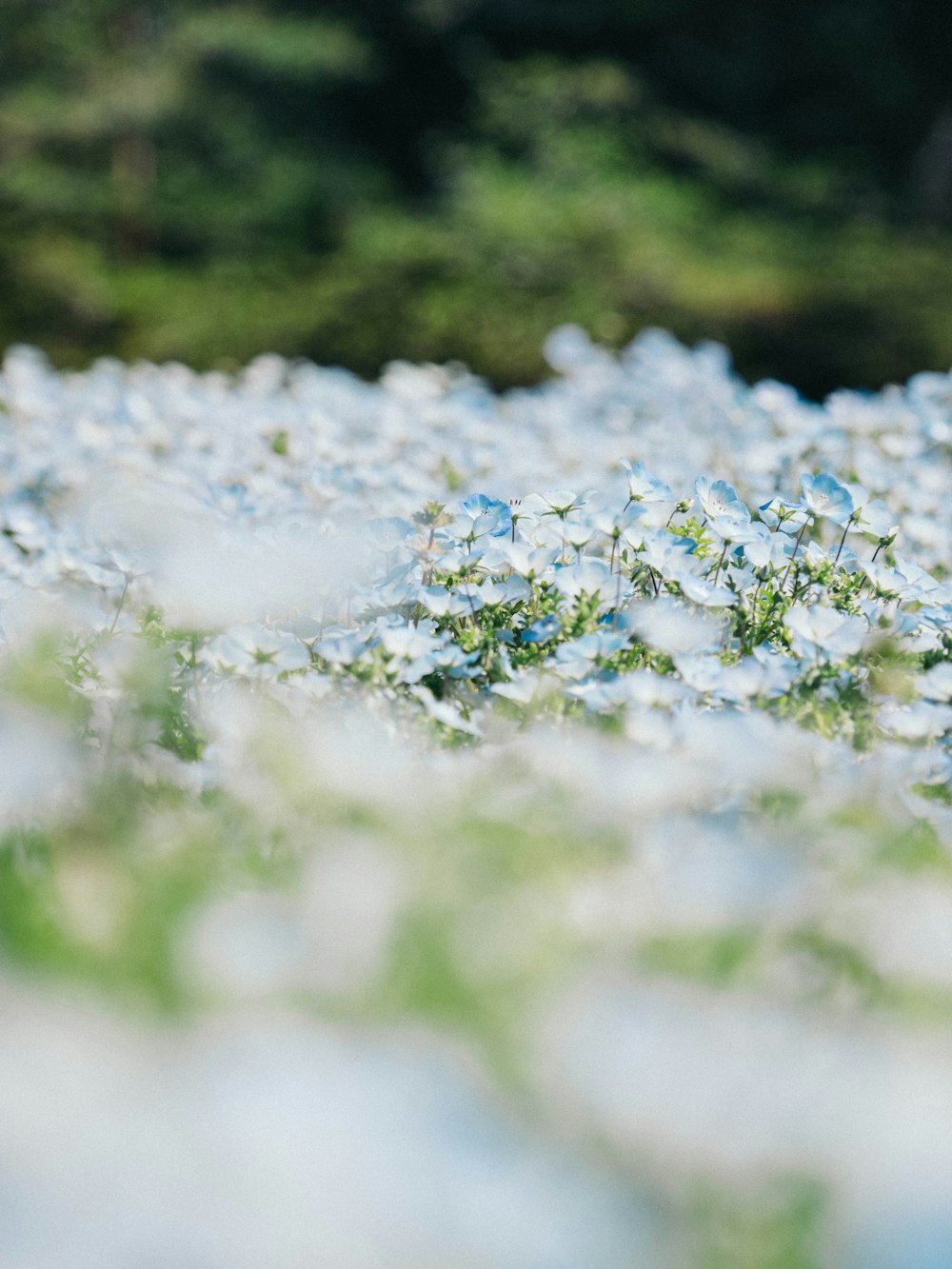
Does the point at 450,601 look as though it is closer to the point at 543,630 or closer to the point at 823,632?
the point at 543,630

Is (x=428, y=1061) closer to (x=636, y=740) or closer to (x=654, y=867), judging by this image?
(x=654, y=867)

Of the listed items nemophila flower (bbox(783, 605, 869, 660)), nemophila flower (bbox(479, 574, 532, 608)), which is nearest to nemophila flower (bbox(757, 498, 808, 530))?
nemophila flower (bbox(783, 605, 869, 660))

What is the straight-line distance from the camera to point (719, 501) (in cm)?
195

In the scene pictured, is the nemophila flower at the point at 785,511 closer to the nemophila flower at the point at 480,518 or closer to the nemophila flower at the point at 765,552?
the nemophila flower at the point at 765,552

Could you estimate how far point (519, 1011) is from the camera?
0.82 metres

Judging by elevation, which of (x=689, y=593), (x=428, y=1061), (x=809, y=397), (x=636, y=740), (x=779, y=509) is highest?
(x=809, y=397)

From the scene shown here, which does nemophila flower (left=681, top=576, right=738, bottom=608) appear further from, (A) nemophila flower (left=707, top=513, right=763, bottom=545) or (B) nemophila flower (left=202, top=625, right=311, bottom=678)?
(B) nemophila flower (left=202, top=625, right=311, bottom=678)

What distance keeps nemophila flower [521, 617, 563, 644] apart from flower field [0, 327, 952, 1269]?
0.04ft

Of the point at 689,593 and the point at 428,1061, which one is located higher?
the point at 689,593

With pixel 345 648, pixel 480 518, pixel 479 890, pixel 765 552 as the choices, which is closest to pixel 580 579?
pixel 480 518

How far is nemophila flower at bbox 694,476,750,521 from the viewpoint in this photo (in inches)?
72.6

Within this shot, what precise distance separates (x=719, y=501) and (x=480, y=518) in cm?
46

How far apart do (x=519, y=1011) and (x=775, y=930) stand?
0.32 meters

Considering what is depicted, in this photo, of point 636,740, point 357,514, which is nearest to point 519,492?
point 357,514
